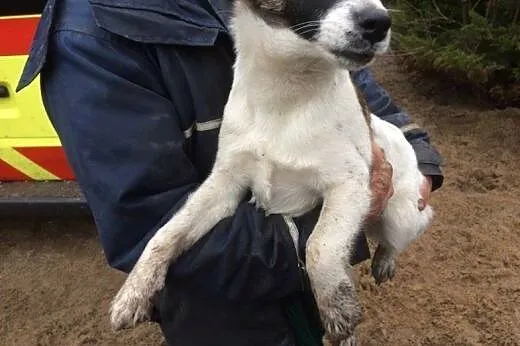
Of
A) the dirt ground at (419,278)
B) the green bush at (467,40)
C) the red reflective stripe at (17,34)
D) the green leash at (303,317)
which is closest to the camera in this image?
the green leash at (303,317)

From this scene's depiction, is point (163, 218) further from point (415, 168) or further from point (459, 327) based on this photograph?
point (459, 327)

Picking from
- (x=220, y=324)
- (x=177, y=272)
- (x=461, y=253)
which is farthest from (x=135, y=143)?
Answer: (x=461, y=253)

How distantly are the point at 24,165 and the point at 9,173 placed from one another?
0.13m

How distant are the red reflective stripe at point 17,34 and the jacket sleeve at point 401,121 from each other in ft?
5.84

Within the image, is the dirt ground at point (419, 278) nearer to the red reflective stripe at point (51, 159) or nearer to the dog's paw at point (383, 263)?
the red reflective stripe at point (51, 159)

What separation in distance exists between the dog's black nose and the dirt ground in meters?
2.02

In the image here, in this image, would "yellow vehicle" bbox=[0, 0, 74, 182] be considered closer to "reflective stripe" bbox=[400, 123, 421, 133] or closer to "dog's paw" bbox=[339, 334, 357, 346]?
"reflective stripe" bbox=[400, 123, 421, 133]

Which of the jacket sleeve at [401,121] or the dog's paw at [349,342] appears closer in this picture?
the dog's paw at [349,342]

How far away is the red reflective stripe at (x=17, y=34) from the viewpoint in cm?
397

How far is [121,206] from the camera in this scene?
215 centimetres

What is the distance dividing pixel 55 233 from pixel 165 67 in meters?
2.69

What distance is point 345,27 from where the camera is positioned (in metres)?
2.10

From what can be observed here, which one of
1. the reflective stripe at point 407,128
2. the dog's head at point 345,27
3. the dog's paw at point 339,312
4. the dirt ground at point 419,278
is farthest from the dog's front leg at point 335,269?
the dirt ground at point 419,278

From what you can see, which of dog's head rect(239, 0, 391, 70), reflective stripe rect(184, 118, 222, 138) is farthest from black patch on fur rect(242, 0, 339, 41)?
reflective stripe rect(184, 118, 222, 138)
